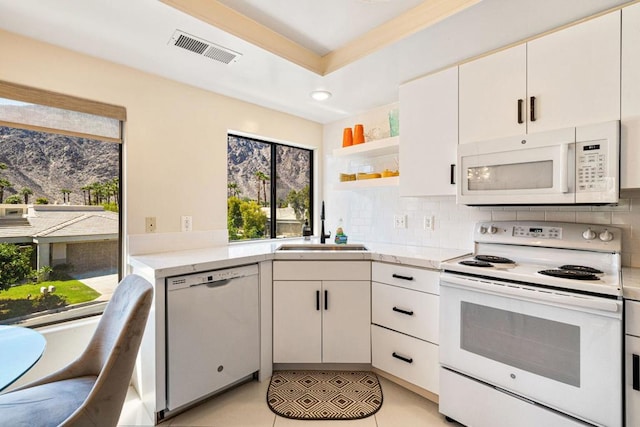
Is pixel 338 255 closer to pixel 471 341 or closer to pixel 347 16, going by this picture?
pixel 471 341

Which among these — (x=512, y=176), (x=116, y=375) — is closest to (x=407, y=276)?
(x=512, y=176)

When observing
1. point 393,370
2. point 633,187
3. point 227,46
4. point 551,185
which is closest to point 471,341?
point 393,370

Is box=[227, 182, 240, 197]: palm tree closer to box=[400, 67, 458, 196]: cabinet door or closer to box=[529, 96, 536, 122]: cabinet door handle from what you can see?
box=[400, 67, 458, 196]: cabinet door

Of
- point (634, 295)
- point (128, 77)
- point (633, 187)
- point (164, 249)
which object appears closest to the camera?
point (634, 295)

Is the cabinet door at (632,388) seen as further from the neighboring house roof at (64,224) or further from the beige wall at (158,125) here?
the neighboring house roof at (64,224)

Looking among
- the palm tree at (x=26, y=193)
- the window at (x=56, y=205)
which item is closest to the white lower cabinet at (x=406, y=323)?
the window at (x=56, y=205)

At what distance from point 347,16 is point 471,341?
1.94m

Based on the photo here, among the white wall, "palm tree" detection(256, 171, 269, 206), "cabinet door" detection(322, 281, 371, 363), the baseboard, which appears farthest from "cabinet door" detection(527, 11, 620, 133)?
"palm tree" detection(256, 171, 269, 206)

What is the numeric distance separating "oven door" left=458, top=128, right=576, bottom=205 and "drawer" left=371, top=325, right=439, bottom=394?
0.96 meters

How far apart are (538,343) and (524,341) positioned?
6cm

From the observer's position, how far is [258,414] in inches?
72.0

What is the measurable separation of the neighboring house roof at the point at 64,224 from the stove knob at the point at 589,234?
2.90 meters

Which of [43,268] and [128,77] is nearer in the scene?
[43,268]

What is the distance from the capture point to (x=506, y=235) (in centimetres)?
197
